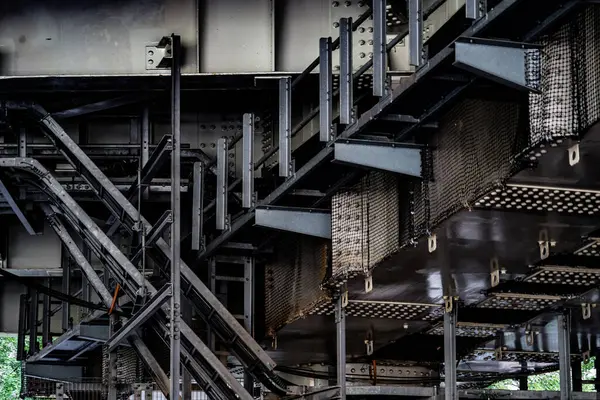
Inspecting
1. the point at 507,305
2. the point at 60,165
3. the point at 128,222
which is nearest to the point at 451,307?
the point at 507,305

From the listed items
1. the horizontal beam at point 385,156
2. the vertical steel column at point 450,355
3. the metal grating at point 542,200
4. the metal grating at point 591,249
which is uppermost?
the horizontal beam at point 385,156

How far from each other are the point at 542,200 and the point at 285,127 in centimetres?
464

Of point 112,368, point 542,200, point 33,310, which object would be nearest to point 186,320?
point 112,368

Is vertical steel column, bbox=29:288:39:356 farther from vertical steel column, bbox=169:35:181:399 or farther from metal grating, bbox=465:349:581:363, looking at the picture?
metal grating, bbox=465:349:581:363

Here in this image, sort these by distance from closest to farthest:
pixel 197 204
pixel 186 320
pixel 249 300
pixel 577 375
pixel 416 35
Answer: pixel 416 35, pixel 197 204, pixel 186 320, pixel 249 300, pixel 577 375

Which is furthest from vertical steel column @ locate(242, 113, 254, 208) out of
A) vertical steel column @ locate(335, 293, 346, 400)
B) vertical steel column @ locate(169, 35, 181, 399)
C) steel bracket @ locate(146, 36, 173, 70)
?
vertical steel column @ locate(335, 293, 346, 400)

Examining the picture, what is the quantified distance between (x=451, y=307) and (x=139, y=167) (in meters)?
5.11

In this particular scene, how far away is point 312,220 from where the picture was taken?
2009 cm

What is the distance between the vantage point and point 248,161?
20750 millimetres

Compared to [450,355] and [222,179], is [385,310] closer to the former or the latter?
[450,355]

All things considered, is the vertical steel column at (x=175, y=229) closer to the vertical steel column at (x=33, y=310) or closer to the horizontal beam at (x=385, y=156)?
the horizontal beam at (x=385, y=156)

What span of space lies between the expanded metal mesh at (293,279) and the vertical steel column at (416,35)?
17.0 feet

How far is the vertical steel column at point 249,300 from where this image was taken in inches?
882

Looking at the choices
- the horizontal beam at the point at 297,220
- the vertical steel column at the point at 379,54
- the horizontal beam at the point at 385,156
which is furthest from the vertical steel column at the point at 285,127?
the vertical steel column at the point at 379,54
